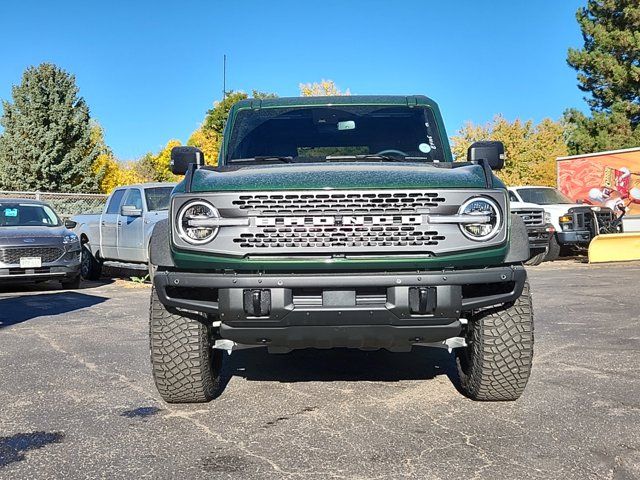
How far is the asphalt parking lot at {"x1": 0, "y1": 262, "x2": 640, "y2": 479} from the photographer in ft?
10.9

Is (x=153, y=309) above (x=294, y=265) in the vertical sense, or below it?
below

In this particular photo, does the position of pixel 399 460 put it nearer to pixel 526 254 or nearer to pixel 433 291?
pixel 433 291

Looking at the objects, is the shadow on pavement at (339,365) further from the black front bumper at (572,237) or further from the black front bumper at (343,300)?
the black front bumper at (572,237)

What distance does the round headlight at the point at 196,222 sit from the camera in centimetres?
372

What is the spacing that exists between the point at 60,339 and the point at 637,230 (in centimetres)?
1557

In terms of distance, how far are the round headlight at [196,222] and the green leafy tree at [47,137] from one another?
41936 mm

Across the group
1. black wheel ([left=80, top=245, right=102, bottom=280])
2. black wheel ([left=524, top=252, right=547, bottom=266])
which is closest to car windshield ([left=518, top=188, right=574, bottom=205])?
black wheel ([left=524, top=252, right=547, bottom=266])

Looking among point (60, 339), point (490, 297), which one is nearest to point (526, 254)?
point (490, 297)

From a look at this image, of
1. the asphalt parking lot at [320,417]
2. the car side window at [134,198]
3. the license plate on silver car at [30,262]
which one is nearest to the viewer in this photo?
the asphalt parking lot at [320,417]

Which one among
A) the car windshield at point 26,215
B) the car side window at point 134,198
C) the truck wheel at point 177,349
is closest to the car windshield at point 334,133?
the truck wheel at point 177,349

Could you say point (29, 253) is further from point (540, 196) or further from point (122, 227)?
point (540, 196)

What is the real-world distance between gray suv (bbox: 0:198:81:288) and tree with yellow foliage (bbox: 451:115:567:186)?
129 ft

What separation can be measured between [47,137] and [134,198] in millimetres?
33333

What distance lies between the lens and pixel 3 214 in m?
12.3
